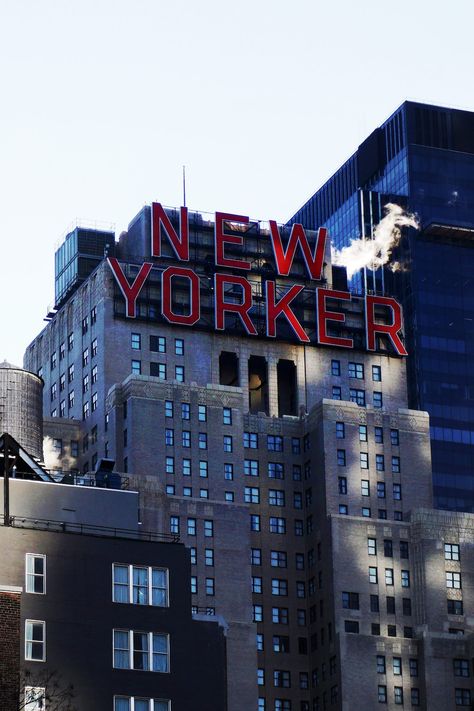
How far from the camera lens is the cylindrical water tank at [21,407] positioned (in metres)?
181

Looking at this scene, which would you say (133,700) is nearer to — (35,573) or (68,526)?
(35,573)

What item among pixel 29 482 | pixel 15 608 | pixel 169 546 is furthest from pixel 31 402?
pixel 15 608

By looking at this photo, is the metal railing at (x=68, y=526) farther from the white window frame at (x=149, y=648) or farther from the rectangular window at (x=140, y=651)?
→ the rectangular window at (x=140, y=651)

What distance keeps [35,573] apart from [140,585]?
23.9 feet

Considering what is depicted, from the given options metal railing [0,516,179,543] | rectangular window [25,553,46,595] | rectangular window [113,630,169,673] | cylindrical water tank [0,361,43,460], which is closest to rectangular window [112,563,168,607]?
Answer: rectangular window [113,630,169,673]

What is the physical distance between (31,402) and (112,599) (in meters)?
62.8

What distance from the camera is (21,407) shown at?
18338 centimetres

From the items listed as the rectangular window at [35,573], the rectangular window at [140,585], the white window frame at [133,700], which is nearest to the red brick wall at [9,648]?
the rectangular window at [35,573]

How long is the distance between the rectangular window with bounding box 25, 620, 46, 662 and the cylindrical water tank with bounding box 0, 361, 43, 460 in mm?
57181

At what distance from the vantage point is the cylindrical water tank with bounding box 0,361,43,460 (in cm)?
18062

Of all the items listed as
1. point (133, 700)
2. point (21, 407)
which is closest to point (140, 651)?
point (133, 700)

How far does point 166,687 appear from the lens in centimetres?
12500

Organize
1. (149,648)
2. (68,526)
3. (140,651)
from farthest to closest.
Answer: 1. (68,526)
2. (149,648)
3. (140,651)

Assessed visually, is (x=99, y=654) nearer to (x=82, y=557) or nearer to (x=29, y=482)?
(x=82, y=557)
